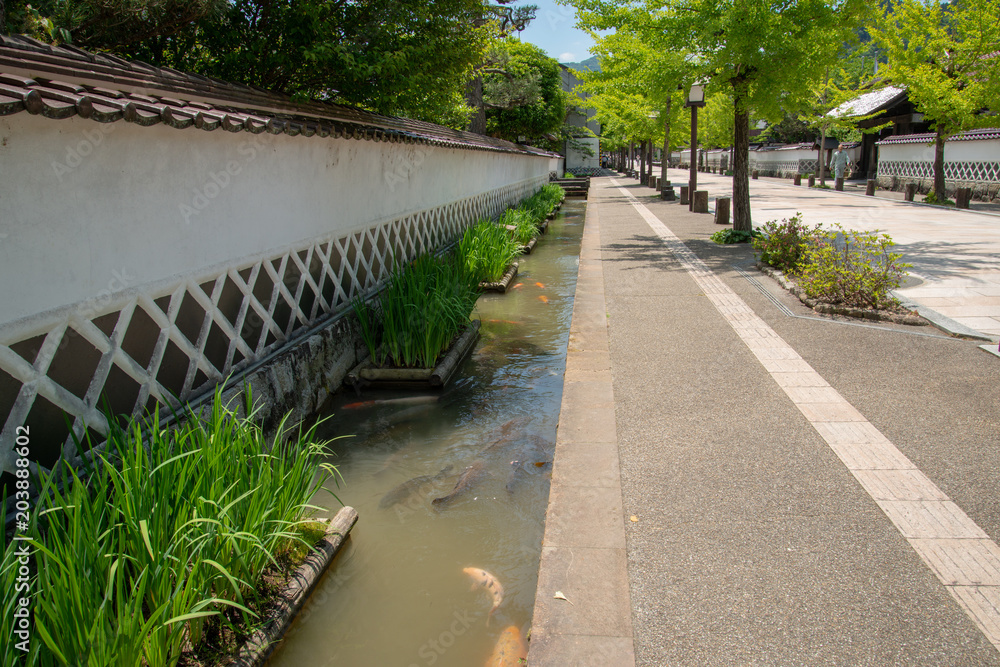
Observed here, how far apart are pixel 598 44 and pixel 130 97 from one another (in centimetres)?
1347

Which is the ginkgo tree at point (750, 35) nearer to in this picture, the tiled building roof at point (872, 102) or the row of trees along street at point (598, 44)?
the row of trees along street at point (598, 44)

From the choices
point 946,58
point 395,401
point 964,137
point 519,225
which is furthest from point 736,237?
point 964,137

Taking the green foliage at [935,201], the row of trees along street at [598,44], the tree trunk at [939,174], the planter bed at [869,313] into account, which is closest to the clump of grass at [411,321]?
the row of trees along street at [598,44]

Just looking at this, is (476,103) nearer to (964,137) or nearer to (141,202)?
(964,137)

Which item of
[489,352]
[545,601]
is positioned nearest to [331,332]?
[489,352]

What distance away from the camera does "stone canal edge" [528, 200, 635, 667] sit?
268 cm

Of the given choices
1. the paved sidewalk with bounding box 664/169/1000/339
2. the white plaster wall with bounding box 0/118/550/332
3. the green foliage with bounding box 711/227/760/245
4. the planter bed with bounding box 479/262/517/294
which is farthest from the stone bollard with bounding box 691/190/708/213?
the white plaster wall with bounding box 0/118/550/332

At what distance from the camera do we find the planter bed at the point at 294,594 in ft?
8.92

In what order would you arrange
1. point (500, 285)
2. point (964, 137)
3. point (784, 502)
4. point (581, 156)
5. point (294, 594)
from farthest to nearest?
point (581, 156)
point (964, 137)
point (500, 285)
point (784, 502)
point (294, 594)

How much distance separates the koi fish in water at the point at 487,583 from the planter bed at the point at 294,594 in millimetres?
739

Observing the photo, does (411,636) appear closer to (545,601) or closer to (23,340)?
(545,601)

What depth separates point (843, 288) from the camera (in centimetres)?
768

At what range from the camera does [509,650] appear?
2980mm

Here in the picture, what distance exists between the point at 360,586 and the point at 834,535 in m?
2.43
